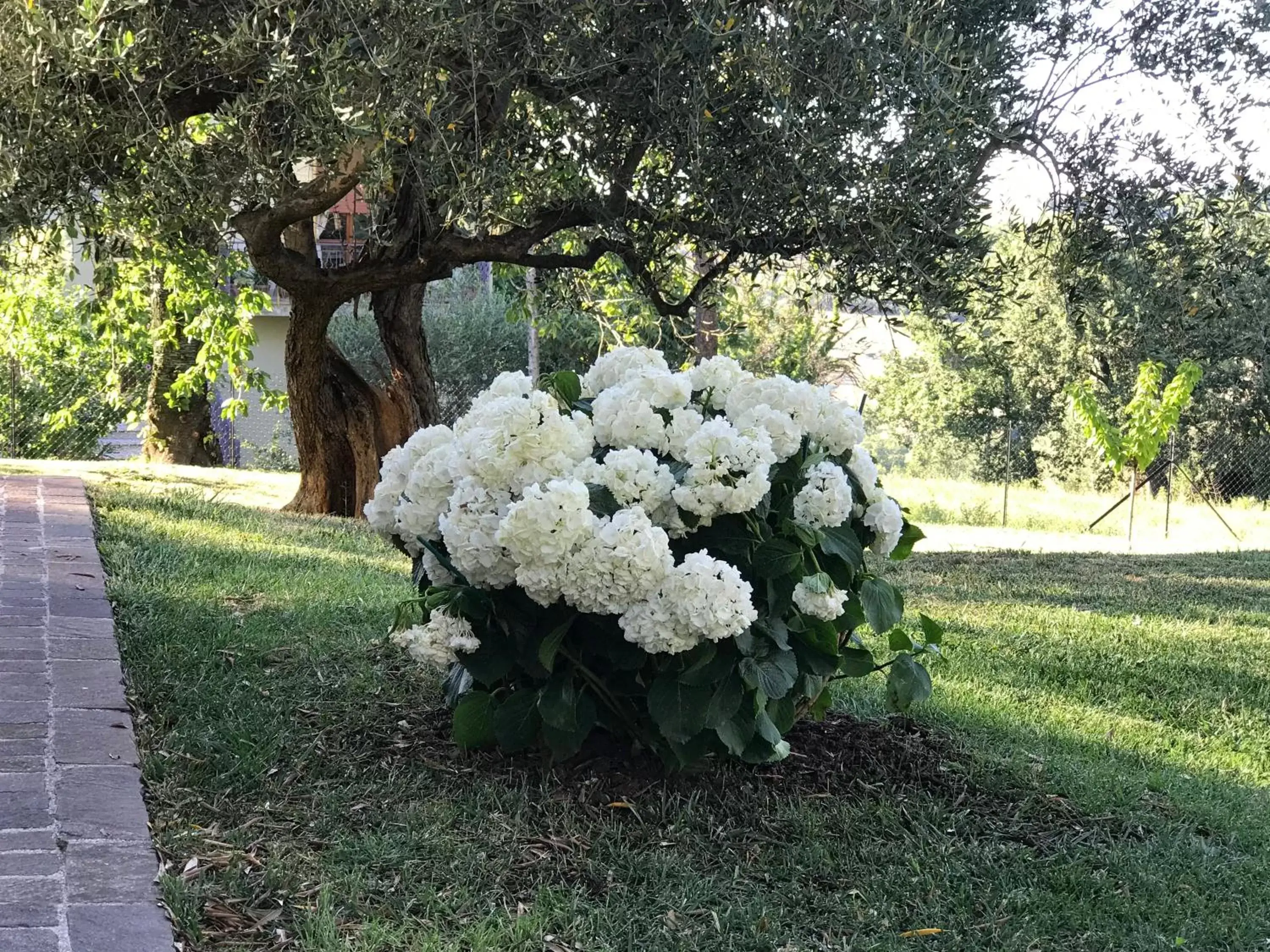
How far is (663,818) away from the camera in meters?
3.32

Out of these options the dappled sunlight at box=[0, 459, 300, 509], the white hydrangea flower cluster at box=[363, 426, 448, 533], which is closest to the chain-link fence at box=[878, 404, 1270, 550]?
the dappled sunlight at box=[0, 459, 300, 509]

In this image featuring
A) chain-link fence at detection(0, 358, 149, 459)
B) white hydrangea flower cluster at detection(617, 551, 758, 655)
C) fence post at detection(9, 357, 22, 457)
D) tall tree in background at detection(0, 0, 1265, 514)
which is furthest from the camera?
fence post at detection(9, 357, 22, 457)

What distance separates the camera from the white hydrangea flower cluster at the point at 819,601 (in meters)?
3.17

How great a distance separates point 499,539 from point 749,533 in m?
0.70

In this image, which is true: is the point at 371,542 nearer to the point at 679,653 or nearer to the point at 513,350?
the point at 679,653

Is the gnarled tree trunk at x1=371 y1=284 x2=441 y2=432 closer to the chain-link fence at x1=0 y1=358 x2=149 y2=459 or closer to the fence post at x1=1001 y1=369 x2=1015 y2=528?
the chain-link fence at x1=0 y1=358 x2=149 y2=459

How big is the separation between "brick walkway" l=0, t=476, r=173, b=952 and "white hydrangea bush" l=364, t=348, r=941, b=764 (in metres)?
0.87

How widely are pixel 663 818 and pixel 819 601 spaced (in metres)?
0.75

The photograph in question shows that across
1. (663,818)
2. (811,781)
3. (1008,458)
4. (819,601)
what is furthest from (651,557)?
(1008,458)

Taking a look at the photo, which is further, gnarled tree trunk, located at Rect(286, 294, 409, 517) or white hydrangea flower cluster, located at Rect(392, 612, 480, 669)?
gnarled tree trunk, located at Rect(286, 294, 409, 517)

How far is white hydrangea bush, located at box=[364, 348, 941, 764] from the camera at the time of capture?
9.82 feet

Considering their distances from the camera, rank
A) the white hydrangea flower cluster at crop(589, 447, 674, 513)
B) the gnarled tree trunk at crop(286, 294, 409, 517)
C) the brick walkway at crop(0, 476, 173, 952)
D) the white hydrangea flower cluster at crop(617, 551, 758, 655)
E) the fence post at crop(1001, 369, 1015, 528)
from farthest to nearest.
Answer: the fence post at crop(1001, 369, 1015, 528), the gnarled tree trunk at crop(286, 294, 409, 517), the white hydrangea flower cluster at crop(589, 447, 674, 513), the white hydrangea flower cluster at crop(617, 551, 758, 655), the brick walkway at crop(0, 476, 173, 952)

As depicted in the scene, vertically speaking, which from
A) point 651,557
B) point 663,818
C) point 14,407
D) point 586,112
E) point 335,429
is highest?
point 586,112

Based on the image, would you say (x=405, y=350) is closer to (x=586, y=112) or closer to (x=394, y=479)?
(x=586, y=112)
